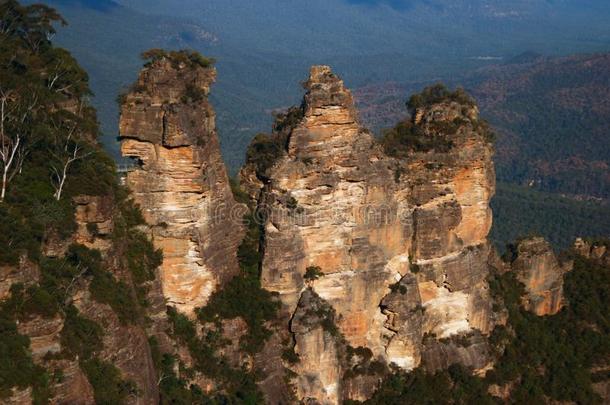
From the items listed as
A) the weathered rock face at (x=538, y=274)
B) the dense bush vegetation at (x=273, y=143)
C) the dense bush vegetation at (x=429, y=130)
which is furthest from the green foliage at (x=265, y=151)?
the weathered rock face at (x=538, y=274)

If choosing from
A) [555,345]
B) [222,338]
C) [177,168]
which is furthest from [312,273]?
[555,345]

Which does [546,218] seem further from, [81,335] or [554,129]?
[81,335]

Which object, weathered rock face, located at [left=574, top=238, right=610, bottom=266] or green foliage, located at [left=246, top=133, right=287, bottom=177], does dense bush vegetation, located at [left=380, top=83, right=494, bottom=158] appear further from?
weathered rock face, located at [left=574, top=238, right=610, bottom=266]

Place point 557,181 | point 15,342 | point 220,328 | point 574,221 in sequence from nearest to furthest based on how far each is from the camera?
point 15,342
point 220,328
point 574,221
point 557,181

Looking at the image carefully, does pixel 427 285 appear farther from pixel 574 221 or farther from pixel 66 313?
pixel 574 221

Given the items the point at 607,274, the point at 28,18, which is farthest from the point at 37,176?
the point at 607,274

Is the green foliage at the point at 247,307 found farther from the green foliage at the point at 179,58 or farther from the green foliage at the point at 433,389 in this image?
the green foliage at the point at 179,58
